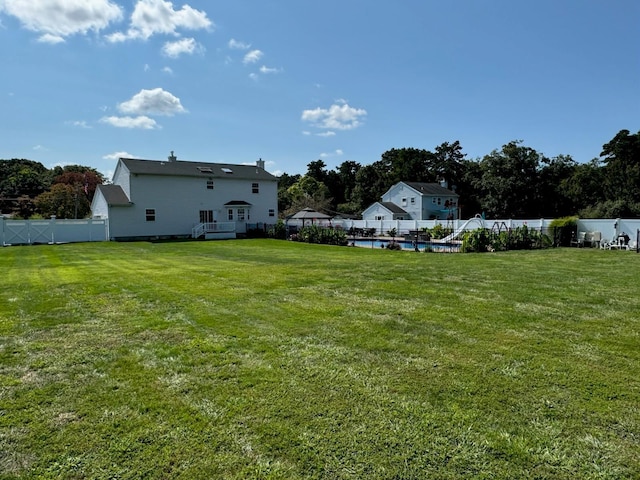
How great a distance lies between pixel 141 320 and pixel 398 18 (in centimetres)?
1454

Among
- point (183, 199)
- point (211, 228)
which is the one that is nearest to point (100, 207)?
point (183, 199)

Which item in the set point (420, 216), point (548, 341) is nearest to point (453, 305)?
point (548, 341)

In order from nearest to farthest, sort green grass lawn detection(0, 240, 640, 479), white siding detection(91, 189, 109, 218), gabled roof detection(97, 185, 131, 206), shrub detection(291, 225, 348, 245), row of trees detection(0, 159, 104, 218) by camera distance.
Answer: green grass lawn detection(0, 240, 640, 479), shrub detection(291, 225, 348, 245), gabled roof detection(97, 185, 131, 206), white siding detection(91, 189, 109, 218), row of trees detection(0, 159, 104, 218)

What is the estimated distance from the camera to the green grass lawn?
2.22 metres

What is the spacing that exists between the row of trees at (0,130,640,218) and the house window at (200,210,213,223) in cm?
1930

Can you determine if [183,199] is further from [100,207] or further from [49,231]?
[49,231]

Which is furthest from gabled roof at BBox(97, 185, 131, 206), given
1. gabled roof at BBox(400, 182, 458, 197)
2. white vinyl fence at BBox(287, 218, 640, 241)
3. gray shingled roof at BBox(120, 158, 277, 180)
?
gabled roof at BBox(400, 182, 458, 197)

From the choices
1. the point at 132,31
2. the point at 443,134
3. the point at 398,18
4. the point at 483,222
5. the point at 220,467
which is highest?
the point at 443,134

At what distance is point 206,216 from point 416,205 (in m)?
25.0

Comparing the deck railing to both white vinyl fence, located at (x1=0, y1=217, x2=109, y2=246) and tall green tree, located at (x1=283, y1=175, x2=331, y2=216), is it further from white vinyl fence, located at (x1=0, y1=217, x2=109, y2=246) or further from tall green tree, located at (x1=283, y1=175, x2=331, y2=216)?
tall green tree, located at (x1=283, y1=175, x2=331, y2=216)

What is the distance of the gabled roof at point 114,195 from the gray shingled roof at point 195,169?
2.10m

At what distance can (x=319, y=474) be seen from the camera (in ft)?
6.87

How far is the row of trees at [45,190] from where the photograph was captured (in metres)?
40.0

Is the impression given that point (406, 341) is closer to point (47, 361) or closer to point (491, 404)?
point (491, 404)
